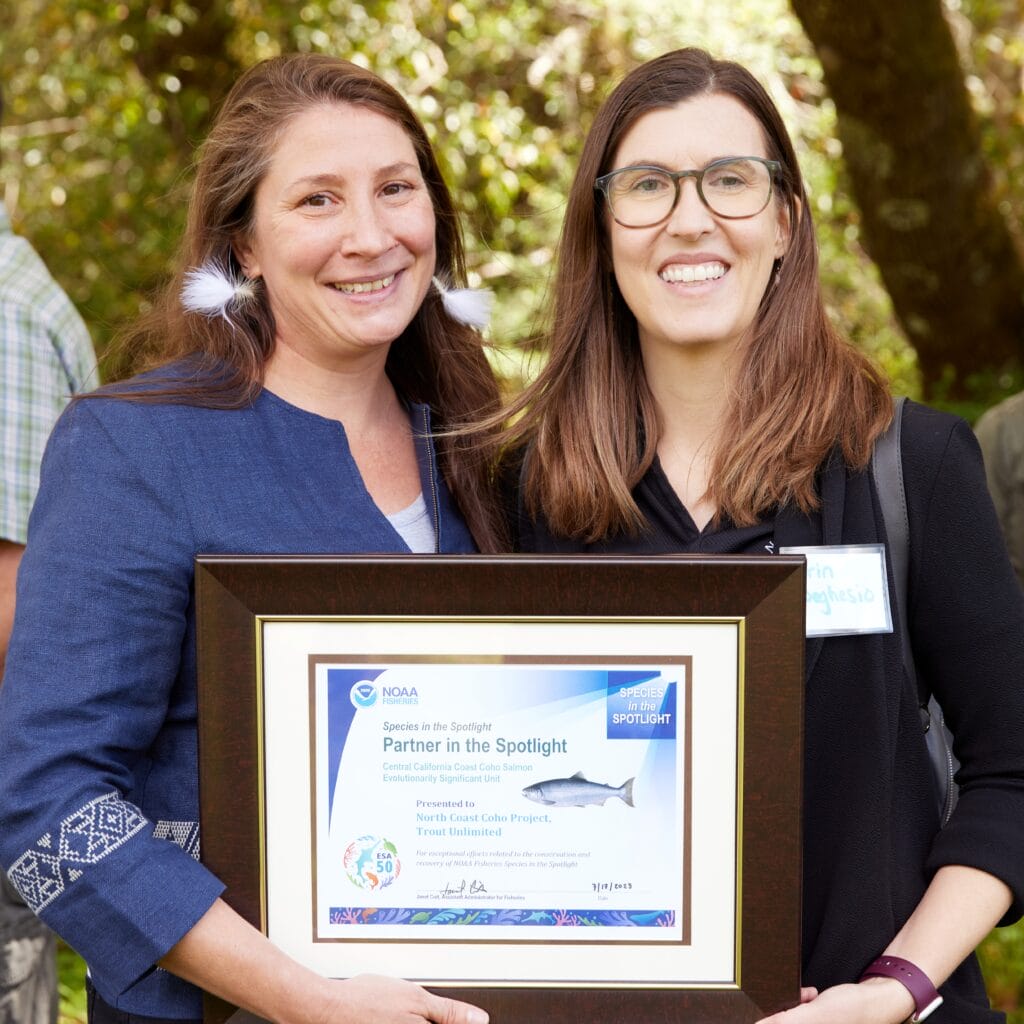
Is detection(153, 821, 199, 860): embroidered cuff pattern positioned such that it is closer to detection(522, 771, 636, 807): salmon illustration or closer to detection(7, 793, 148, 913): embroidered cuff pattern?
detection(7, 793, 148, 913): embroidered cuff pattern

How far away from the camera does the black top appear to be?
1991 millimetres

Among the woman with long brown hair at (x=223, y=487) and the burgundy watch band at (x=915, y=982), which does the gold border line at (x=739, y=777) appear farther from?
the woman with long brown hair at (x=223, y=487)

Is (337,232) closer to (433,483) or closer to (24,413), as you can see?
(433,483)

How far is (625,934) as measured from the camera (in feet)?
6.03

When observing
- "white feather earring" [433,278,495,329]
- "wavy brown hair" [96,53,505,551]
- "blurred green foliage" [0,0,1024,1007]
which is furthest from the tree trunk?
"wavy brown hair" [96,53,505,551]

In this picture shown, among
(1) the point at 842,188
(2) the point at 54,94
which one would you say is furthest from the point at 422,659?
(2) the point at 54,94

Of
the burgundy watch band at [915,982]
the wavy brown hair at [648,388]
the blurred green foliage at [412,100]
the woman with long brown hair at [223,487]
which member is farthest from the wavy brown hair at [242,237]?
the blurred green foliage at [412,100]

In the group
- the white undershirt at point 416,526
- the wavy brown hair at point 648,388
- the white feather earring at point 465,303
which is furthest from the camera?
the white feather earring at point 465,303

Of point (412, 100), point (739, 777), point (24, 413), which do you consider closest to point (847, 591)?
point (739, 777)

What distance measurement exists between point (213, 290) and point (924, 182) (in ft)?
13.7

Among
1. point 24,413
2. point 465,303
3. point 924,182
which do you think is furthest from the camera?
point 924,182

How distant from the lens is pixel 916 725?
2.05m

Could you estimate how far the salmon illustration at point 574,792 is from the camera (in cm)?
183
